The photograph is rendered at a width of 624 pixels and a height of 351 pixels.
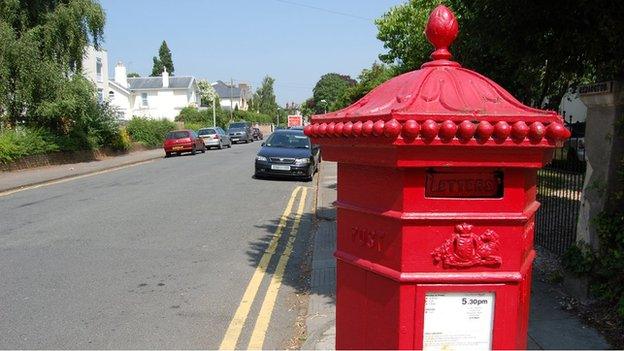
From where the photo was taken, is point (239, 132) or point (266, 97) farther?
point (266, 97)

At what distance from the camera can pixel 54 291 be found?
522 centimetres

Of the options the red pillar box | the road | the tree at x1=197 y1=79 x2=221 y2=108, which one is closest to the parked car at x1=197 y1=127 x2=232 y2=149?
the road

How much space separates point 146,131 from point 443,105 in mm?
33846

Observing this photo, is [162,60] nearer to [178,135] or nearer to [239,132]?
[239,132]

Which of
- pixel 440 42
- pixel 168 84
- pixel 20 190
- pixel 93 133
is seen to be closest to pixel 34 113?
pixel 93 133

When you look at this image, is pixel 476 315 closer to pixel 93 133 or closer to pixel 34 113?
pixel 34 113

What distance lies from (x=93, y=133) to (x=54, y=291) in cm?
2105

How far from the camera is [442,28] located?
1.88 meters

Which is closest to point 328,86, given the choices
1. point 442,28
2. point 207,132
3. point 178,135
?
point 207,132

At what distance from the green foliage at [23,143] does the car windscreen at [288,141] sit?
9.02 meters

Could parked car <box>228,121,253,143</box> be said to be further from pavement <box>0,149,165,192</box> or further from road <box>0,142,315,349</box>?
road <box>0,142,315,349</box>

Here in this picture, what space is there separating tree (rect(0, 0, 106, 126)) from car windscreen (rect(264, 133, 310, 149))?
30.3 ft

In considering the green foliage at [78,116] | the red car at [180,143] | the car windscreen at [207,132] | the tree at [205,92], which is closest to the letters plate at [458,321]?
the green foliage at [78,116]

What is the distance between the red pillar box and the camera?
5.17 ft
